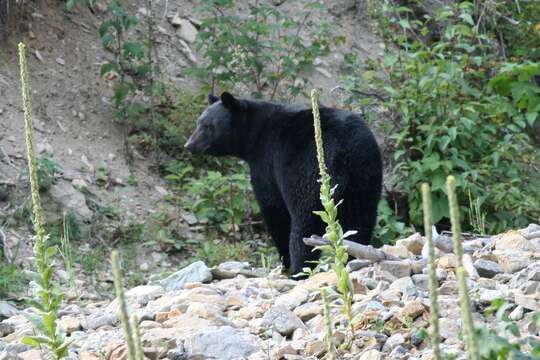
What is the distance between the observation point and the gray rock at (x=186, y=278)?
5.98 meters

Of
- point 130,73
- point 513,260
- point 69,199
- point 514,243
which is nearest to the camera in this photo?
point 513,260

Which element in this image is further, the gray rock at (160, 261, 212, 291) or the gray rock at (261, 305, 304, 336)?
the gray rock at (160, 261, 212, 291)

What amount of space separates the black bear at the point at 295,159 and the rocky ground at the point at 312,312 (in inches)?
41.1

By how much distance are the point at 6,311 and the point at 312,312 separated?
3109 mm

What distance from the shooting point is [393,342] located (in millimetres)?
3850

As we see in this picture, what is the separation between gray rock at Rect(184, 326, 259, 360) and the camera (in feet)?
13.0

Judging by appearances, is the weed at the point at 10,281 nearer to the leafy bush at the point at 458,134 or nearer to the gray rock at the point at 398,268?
the gray rock at the point at 398,268

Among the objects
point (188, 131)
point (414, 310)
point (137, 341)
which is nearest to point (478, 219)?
point (414, 310)

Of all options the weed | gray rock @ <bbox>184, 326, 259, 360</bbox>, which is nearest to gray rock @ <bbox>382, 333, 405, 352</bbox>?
gray rock @ <bbox>184, 326, 259, 360</bbox>

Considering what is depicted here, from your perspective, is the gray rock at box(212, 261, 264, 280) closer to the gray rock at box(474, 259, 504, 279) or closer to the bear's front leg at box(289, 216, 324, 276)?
the bear's front leg at box(289, 216, 324, 276)

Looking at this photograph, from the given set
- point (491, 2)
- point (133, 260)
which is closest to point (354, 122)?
point (133, 260)

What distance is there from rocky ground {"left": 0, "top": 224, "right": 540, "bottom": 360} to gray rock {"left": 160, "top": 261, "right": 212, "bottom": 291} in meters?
0.05

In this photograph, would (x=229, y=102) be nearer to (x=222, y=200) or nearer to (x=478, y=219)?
(x=222, y=200)

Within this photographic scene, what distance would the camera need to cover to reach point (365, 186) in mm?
6820
